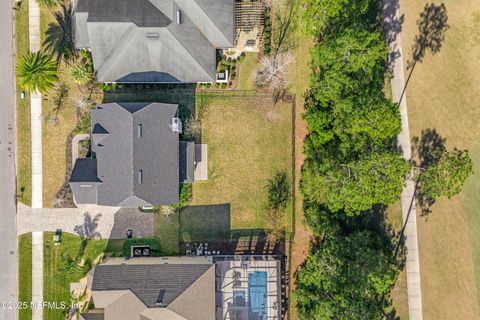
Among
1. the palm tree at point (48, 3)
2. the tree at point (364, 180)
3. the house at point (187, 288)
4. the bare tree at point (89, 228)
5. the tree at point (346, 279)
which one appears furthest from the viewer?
the bare tree at point (89, 228)

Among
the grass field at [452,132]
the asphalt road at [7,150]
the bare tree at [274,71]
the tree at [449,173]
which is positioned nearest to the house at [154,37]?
the bare tree at [274,71]

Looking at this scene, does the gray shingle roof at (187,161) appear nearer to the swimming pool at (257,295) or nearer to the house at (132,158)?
the house at (132,158)

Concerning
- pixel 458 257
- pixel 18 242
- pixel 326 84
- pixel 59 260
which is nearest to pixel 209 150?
pixel 326 84

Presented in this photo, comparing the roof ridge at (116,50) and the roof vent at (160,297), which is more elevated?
the roof ridge at (116,50)

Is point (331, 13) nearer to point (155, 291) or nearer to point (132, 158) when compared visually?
point (132, 158)

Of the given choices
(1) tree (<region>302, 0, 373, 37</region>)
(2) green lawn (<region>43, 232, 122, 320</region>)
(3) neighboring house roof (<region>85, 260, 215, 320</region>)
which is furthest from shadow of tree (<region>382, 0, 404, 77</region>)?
(2) green lawn (<region>43, 232, 122, 320</region>)

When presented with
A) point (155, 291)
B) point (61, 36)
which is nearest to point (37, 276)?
point (155, 291)

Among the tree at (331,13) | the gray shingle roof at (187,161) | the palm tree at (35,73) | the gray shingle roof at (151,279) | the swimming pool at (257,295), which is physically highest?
the tree at (331,13)
